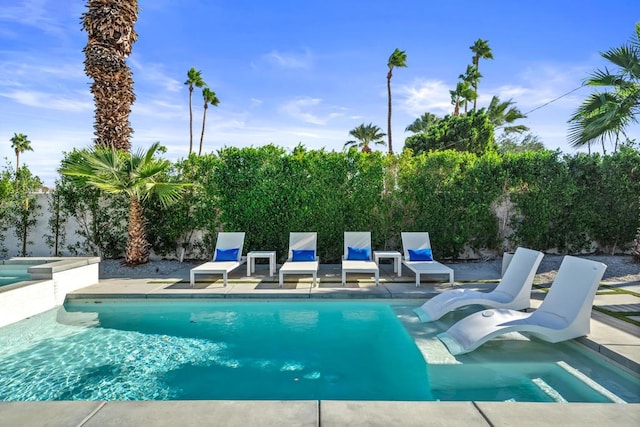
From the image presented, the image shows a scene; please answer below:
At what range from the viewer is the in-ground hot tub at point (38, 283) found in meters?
6.37

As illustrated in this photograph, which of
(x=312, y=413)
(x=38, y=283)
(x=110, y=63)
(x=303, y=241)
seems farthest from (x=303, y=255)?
(x=110, y=63)

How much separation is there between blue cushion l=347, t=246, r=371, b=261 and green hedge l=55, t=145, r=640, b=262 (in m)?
1.61

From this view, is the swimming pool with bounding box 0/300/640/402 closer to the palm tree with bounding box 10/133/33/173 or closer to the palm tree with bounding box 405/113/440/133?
the palm tree with bounding box 405/113/440/133

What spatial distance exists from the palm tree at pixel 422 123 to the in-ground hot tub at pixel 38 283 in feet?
97.3

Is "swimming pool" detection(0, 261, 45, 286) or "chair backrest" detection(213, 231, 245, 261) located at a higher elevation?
"chair backrest" detection(213, 231, 245, 261)

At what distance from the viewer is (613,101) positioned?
9.33 metres

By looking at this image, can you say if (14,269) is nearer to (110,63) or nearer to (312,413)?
(110,63)

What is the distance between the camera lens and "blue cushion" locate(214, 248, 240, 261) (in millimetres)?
9688

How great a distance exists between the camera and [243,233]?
10.2 metres

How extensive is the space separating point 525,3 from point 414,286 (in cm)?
879

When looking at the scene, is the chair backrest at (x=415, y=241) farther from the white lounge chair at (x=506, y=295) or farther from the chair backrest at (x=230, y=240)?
the chair backrest at (x=230, y=240)

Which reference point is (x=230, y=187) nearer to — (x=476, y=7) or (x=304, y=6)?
(x=304, y=6)

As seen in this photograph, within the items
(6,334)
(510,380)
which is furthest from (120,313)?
(510,380)

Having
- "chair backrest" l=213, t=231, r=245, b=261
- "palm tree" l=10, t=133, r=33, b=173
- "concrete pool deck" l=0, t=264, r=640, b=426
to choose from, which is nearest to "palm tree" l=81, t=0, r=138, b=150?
"chair backrest" l=213, t=231, r=245, b=261
